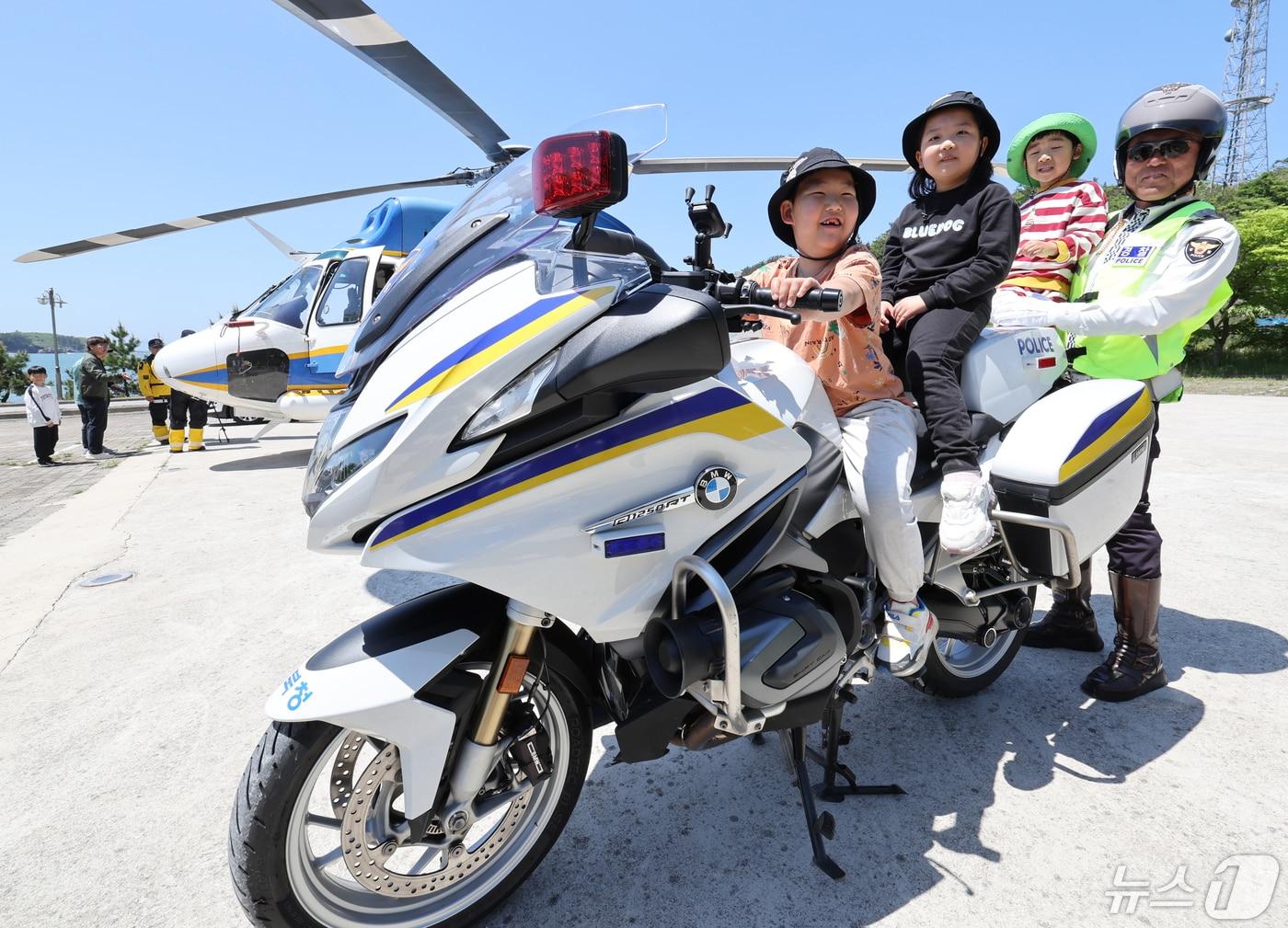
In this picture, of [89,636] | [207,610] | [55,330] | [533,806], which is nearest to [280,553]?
[207,610]

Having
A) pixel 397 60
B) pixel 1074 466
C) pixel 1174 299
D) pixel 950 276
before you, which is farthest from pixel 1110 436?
pixel 397 60

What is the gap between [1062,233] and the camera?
3.02 meters

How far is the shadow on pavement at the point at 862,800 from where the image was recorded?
6.01 feet

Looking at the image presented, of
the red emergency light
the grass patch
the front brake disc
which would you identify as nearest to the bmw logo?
the red emergency light

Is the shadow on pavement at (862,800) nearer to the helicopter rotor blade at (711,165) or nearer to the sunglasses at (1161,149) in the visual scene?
the sunglasses at (1161,149)

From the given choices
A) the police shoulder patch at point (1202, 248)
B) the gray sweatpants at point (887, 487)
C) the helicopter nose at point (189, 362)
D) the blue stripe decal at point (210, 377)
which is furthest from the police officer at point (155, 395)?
the police shoulder patch at point (1202, 248)

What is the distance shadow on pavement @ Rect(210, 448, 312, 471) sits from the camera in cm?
866

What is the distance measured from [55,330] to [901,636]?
52.9 meters

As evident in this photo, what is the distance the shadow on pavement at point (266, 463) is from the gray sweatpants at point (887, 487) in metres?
8.35

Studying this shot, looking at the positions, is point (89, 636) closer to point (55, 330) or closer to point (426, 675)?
point (426, 675)

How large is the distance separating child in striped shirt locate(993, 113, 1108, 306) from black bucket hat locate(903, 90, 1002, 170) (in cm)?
59

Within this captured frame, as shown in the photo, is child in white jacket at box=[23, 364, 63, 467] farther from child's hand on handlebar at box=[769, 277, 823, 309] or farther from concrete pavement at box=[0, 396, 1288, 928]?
child's hand on handlebar at box=[769, 277, 823, 309]

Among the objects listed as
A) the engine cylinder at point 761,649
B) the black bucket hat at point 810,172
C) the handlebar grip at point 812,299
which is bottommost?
the engine cylinder at point 761,649

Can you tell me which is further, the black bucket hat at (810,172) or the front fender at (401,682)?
the black bucket hat at (810,172)
